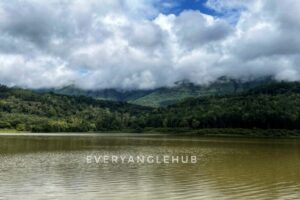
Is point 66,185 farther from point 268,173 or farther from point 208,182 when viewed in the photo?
point 268,173

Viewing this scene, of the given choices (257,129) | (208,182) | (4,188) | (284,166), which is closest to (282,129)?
(257,129)

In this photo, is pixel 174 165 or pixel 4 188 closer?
pixel 4 188

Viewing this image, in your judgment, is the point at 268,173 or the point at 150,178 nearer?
the point at 150,178

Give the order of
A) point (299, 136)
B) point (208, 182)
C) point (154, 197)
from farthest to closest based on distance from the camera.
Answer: point (299, 136), point (208, 182), point (154, 197)

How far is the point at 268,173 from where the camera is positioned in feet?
144

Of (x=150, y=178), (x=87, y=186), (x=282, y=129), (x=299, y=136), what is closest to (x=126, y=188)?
(x=87, y=186)

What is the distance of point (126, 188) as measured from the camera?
31516 millimetres

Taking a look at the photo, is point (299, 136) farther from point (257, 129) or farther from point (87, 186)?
point (87, 186)

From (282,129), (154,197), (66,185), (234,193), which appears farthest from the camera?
(282,129)

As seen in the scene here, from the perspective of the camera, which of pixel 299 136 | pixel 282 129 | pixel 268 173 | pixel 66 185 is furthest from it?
pixel 282 129

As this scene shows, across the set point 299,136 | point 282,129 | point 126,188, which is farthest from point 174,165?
point 282,129

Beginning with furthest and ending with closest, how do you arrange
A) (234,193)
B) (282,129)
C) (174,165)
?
1. (282,129)
2. (174,165)
3. (234,193)

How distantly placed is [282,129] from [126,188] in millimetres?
164956

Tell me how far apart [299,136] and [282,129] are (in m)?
14.8
